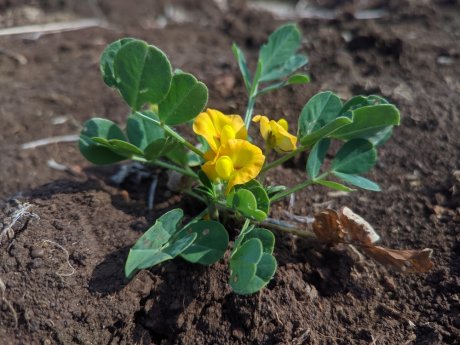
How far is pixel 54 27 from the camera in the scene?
3.59m

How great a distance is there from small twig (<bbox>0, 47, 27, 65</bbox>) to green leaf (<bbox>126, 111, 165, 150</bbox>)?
57.4 inches

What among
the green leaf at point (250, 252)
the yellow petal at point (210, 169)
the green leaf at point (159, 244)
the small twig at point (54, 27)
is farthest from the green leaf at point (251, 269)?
the small twig at point (54, 27)

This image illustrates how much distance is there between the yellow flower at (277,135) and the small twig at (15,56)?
6.04ft

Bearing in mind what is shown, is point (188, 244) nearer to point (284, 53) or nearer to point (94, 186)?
point (94, 186)

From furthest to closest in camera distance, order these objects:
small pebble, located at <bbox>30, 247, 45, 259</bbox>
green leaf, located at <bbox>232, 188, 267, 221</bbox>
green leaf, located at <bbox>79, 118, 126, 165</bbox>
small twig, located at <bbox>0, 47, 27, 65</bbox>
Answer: small twig, located at <bbox>0, 47, 27, 65</bbox> < green leaf, located at <bbox>79, 118, 126, 165</bbox> < small pebble, located at <bbox>30, 247, 45, 259</bbox> < green leaf, located at <bbox>232, 188, 267, 221</bbox>

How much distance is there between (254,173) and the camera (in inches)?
68.1

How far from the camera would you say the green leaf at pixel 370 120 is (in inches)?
68.2

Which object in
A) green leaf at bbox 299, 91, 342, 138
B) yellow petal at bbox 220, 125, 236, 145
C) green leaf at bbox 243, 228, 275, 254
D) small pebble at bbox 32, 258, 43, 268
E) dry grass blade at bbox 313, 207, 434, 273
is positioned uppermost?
green leaf at bbox 299, 91, 342, 138

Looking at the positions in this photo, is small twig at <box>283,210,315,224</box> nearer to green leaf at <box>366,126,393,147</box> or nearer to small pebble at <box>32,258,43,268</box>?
green leaf at <box>366,126,393,147</box>

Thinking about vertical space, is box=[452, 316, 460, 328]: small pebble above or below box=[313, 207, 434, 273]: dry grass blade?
below

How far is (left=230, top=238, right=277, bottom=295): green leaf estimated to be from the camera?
5.11 feet

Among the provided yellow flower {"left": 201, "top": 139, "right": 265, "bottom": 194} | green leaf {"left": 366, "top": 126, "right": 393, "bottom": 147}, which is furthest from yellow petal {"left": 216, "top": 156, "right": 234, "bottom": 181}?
green leaf {"left": 366, "top": 126, "right": 393, "bottom": 147}

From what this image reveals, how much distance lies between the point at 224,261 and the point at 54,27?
2313mm

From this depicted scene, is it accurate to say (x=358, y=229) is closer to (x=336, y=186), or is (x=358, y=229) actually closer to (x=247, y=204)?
(x=336, y=186)
